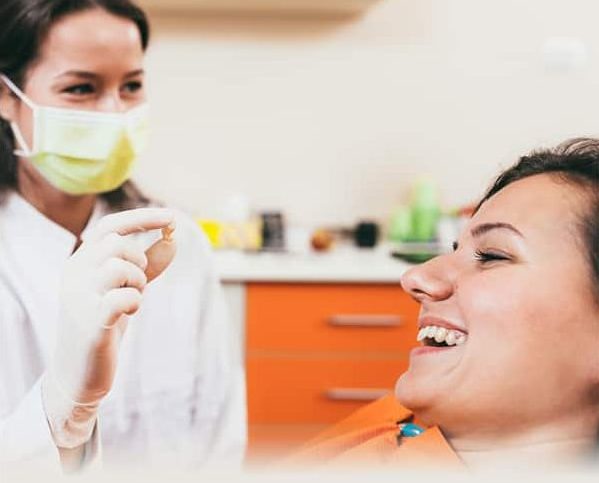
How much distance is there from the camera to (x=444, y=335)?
0.72m

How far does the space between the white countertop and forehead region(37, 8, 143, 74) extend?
2.84ft

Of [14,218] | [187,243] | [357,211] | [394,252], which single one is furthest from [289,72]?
[14,218]

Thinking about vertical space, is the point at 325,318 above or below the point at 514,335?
above

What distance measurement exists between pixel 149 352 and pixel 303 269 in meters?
0.77

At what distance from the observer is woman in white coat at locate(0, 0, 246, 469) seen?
619 mm

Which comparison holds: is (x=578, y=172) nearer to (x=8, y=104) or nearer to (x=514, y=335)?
(x=514, y=335)

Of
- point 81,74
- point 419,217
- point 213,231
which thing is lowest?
point 81,74

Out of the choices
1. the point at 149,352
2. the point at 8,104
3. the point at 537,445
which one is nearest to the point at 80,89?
the point at 8,104

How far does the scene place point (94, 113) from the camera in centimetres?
106

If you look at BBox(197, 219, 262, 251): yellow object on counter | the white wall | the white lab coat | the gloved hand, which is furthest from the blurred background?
the gloved hand

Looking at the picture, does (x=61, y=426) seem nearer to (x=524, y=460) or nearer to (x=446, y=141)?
(x=524, y=460)

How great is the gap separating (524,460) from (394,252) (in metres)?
1.34

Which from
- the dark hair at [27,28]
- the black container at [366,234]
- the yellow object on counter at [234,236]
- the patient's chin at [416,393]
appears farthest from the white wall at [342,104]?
the patient's chin at [416,393]

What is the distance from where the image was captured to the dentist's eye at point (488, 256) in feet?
2.35
